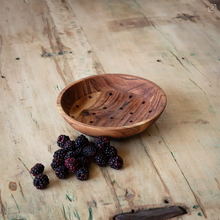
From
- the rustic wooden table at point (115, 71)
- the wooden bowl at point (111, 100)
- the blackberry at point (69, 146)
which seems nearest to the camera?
the rustic wooden table at point (115, 71)

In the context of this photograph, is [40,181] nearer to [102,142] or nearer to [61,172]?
[61,172]

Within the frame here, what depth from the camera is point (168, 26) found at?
196 centimetres

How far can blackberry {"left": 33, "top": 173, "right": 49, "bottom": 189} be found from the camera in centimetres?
89

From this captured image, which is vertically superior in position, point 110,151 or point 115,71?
point 110,151

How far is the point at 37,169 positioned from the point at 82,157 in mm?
131

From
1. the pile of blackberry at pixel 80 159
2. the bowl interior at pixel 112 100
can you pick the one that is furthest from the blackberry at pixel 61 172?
the bowl interior at pixel 112 100

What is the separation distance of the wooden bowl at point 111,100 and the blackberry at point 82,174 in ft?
0.57

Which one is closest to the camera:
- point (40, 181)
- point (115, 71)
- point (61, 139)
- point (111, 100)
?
point (40, 181)

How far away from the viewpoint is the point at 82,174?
919 millimetres

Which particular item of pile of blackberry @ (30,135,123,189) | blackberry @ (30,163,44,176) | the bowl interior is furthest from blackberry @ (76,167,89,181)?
the bowl interior

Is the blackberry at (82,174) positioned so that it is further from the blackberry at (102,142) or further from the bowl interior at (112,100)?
the bowl interior at (112,100)

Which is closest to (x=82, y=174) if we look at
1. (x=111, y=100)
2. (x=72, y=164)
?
(x=72, y=164)

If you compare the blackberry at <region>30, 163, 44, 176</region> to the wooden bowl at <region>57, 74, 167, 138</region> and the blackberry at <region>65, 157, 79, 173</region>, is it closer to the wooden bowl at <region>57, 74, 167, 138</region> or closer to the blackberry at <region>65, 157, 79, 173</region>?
the blackberry at <region>65, 157, 79, 173</region>

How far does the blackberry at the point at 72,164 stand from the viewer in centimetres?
92
